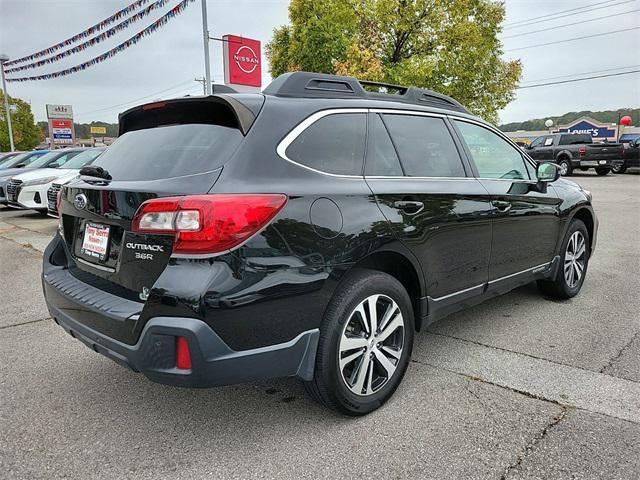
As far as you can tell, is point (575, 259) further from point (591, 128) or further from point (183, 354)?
point (591, 128)

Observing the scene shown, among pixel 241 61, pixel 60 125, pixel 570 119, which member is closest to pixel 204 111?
pixel 241 61

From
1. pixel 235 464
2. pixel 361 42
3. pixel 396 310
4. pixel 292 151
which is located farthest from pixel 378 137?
pixel 361 42

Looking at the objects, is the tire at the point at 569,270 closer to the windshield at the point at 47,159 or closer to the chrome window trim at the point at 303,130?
the chrome window trim at the point at 303,130

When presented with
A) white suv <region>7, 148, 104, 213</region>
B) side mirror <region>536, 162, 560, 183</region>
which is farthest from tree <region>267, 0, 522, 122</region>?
side mirror <region>536, 162, 560, 183</region>

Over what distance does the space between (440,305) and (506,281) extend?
928mm

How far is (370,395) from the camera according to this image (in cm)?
272

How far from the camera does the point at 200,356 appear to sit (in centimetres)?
210

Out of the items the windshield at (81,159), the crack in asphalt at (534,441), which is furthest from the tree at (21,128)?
the crack in asphalt at (534,441)

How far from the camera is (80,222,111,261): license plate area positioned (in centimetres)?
251

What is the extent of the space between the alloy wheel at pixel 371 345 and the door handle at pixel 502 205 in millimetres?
1287

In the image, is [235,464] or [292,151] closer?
[235,464]

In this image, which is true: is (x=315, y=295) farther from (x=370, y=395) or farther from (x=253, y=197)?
(x=370, y=395)

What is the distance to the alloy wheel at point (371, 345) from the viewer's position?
8.45 feet

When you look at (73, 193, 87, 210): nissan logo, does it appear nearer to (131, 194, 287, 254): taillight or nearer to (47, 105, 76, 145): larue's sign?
(131, 194, 287, 254): taillight
